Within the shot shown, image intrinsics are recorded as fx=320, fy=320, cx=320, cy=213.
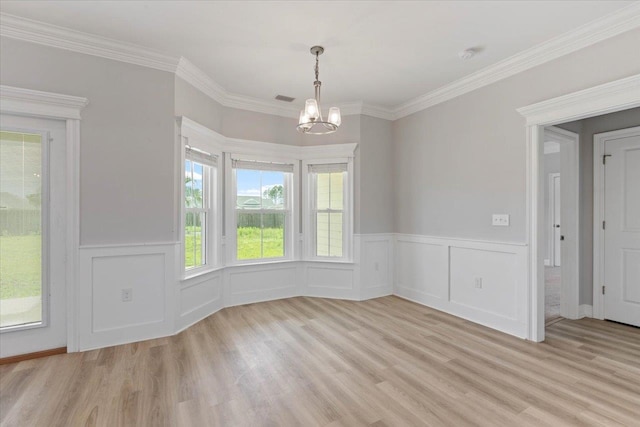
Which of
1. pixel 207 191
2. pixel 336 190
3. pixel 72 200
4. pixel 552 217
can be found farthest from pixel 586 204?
pixel 72 200

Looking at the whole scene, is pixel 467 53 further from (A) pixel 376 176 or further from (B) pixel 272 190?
(B) pixel 272 190

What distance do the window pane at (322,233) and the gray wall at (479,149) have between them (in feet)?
3.61

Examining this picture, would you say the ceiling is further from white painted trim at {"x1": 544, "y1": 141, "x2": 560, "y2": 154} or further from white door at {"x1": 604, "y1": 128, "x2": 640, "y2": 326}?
white painted trim at {"x1": 544, "y1": 141, "x2": 560, "y2": 154}

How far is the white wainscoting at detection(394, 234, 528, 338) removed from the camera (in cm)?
336

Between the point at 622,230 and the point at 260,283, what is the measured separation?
4.45 m

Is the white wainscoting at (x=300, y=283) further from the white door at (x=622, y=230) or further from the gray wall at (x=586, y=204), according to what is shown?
the white door at (x=622, y=230)

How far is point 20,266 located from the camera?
2.78m

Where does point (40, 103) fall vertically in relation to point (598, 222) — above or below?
above

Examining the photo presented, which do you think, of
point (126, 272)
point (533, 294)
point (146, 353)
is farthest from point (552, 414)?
point (126, 272)

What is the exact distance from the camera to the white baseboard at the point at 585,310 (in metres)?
3.86

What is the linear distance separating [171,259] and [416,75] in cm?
341

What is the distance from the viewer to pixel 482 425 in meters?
1.93

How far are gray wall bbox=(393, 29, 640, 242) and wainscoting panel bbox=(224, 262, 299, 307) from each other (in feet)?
5.93

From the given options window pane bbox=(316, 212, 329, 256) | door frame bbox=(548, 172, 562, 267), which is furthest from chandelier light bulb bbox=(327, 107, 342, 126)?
door frame bbox=(548, 172, 562, 267)
